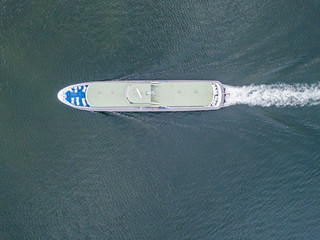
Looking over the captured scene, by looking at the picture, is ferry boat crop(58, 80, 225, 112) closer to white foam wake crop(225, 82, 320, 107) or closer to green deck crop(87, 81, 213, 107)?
green deck crop(87, 81, 213, 107)

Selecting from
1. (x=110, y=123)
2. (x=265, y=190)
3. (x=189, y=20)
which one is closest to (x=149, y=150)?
(x=110, y=123)

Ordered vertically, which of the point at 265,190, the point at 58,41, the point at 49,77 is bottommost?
the point at 265,190

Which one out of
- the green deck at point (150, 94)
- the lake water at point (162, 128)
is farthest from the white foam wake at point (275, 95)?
the green deck at point (150, 94)

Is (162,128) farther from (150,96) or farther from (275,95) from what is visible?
(275,95)

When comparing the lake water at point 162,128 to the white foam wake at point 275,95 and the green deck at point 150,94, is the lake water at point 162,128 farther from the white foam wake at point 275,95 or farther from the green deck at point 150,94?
the green deck at point 150,94

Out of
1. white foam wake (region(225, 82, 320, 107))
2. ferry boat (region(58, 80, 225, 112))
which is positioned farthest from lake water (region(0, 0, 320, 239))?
ferry boat (region(58, 80, 225, 112))

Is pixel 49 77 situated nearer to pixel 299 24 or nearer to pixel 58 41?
pixel 58 41
